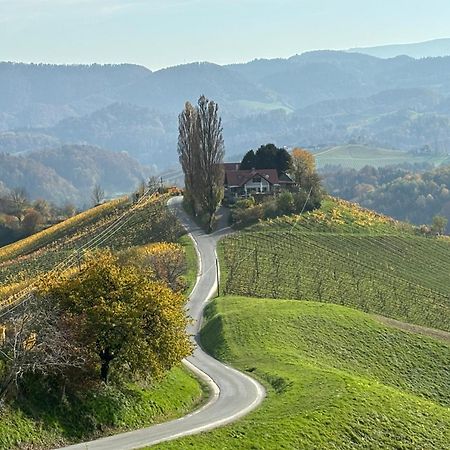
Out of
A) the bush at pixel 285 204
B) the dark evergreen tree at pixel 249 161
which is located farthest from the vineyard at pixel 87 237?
the bush at pixel 285 204

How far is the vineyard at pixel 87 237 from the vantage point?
70.1 m

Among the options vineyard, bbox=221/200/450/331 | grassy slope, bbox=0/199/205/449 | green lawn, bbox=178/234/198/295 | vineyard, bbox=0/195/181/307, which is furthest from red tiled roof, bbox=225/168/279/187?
grassy slope, bbox=0/199/205/449

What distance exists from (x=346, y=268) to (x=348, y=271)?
2.76ft

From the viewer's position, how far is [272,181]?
92.5 meters

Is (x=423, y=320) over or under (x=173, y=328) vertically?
under

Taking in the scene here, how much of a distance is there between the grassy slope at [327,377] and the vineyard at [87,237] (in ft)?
70.6

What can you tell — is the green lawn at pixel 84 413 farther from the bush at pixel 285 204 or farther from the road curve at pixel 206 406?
the bush at pixel 285 204

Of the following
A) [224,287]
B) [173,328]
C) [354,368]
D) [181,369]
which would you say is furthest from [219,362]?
[224,287]

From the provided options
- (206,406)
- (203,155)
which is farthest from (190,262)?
(206,406)

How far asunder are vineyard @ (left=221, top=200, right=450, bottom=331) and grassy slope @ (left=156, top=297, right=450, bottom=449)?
6.71m

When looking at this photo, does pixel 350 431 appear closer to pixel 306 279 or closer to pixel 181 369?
pixel 181 369

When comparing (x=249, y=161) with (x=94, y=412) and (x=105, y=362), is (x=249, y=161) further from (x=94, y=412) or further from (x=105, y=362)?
(x=94, y=412)

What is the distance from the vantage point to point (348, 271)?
222ft

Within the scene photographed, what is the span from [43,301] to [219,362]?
14274 mm
